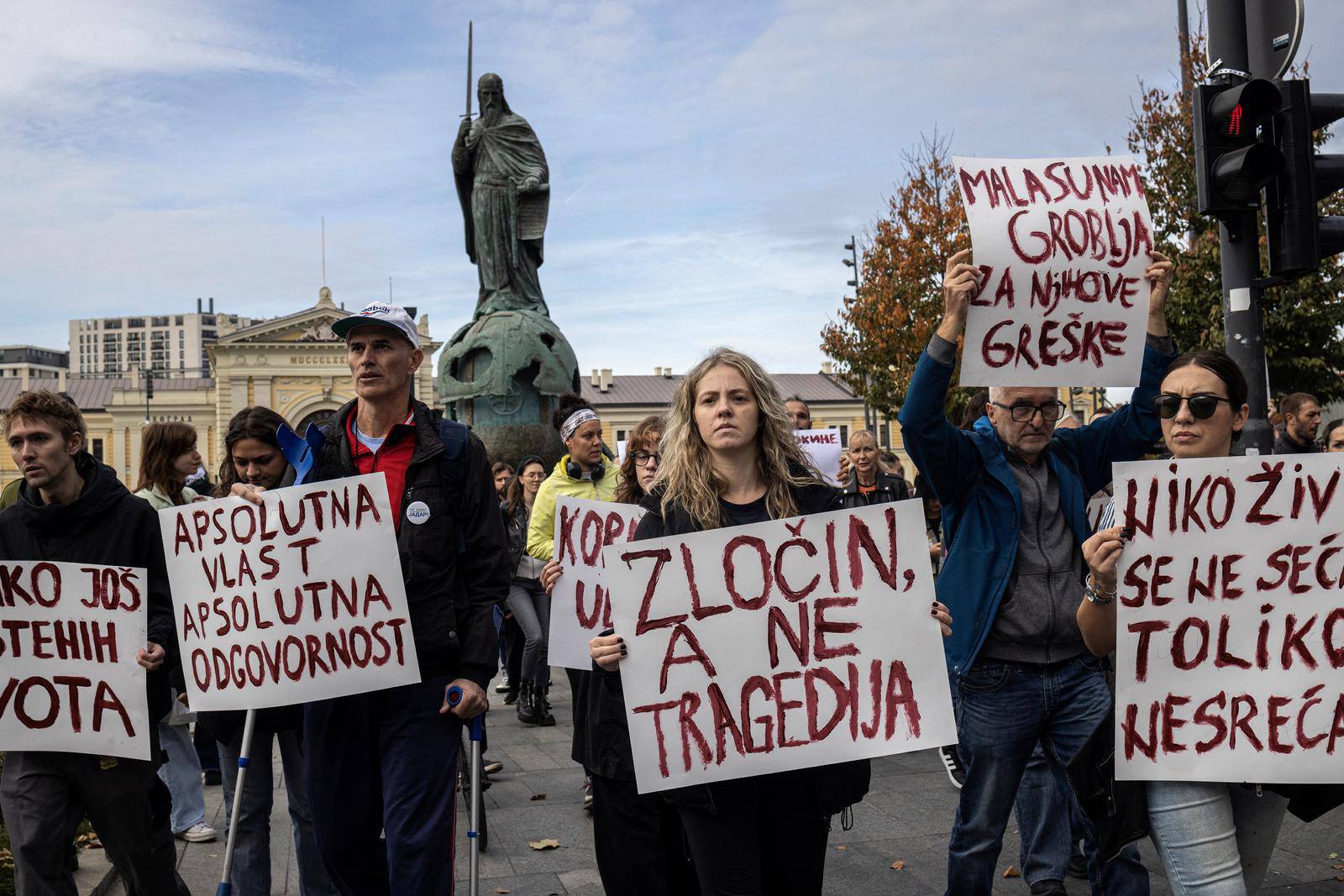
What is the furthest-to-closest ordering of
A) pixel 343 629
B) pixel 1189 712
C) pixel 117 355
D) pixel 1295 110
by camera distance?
pixel 117 355, pixel 1295 110, pixel 343 629, pixel 1189 712

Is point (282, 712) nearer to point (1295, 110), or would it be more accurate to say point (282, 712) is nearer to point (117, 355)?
point (1295, 110)

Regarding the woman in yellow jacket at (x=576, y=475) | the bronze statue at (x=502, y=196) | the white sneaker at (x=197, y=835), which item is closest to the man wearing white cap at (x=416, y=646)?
the white sneaker at (x=197, y=835)

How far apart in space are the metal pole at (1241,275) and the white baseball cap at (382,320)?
3613 millimetres

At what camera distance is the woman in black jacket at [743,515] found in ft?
11.1

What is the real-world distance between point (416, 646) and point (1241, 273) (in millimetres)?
4032

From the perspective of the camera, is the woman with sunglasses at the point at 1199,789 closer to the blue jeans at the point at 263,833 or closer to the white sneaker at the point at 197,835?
the blue jeans at the point at 263,833

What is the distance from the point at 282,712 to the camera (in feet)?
14.6

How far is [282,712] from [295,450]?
3.15 ft

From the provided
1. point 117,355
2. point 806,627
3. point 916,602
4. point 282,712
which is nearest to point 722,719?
point 806,627

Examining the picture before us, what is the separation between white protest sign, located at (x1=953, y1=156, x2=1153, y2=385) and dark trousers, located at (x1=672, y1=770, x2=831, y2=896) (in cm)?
143

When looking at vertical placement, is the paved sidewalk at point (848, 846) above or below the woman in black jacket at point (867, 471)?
below

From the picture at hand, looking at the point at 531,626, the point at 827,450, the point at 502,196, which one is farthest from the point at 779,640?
the point at 502,196

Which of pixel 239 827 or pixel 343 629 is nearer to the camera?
pixel 343 629

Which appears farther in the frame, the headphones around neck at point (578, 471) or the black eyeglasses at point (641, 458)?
the headphones around neck at point (578, 471)
